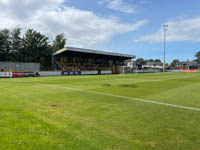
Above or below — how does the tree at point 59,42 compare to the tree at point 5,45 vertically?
above

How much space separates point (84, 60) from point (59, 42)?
22188mm

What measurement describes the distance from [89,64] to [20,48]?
25019mm

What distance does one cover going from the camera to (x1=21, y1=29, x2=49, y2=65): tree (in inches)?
1989

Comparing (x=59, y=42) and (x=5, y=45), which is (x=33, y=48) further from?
(x=59, y=42)

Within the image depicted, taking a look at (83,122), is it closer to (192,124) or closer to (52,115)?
(52,115)

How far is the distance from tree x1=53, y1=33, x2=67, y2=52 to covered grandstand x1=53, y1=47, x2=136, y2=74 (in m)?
20.6

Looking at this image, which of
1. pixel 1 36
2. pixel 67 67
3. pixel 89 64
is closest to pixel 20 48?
pixel 1 36

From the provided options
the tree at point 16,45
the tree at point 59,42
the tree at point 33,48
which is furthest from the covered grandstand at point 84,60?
the tree at point 59,42

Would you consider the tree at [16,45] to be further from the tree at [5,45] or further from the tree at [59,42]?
the tree at [59,42]

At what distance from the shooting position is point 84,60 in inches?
2138

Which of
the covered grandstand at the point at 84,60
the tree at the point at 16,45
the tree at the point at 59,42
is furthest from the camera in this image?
the tree at the point at 59,42

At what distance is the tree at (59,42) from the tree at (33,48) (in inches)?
586

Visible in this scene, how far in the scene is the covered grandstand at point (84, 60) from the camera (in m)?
46.3

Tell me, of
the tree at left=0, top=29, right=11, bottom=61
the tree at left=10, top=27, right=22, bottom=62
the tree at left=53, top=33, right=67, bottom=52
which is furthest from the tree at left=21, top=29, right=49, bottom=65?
the tree at left=53, top=33, right=67, bottom=52
